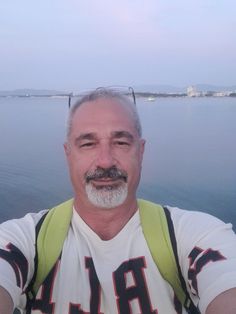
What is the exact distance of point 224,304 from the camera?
6.39 feet

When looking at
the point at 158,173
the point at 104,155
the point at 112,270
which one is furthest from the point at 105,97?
the point at 158,173

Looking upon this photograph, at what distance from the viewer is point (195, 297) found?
93.0 inches

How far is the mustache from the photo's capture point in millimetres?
2611

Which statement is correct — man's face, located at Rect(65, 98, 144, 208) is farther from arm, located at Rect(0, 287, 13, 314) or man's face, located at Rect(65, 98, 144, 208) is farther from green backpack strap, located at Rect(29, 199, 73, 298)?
arm, located at Rect(0, 287, 13, 314)

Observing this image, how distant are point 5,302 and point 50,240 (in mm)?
483

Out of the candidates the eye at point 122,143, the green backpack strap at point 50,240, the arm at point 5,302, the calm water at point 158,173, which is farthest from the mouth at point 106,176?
the calm water at point 158,173

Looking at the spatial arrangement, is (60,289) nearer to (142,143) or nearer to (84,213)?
(84,213)

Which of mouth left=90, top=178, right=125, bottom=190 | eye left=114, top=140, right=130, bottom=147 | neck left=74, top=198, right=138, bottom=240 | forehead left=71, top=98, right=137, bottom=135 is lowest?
neck left=74, top=198, right=138, bottom=240

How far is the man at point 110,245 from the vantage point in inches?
85.4

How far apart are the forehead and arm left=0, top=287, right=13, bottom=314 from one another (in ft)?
3.67

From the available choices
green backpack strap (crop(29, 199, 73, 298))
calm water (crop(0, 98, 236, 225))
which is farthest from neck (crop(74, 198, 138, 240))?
calm water (crop(0, 98, 236, 225))

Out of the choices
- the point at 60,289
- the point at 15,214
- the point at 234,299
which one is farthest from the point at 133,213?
the point at 15,214

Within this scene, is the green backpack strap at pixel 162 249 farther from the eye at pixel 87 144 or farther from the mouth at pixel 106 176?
the eye at pixel 87 144

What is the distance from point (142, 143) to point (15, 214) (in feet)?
27.3
